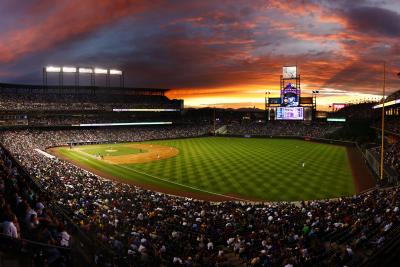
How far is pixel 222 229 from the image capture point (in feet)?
50.8

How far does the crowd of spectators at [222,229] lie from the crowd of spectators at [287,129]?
5944 cm

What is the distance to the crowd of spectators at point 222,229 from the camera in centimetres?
1059

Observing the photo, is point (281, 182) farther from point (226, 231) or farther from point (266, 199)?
point (226, 231)

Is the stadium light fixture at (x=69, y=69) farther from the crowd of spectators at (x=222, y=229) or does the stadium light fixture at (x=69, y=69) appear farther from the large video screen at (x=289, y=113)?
the crowd of spectators at (x=222, y=229)

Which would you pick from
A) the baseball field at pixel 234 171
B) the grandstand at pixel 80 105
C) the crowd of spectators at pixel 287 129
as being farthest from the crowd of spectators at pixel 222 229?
the crowd of spectators at pixel 287 129

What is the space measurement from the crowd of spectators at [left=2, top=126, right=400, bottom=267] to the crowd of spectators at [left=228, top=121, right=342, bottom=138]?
59.4 m

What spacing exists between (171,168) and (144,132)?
4714cm

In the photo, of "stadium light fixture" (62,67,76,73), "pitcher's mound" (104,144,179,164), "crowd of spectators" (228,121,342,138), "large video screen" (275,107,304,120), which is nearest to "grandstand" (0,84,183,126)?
"stadium light fixture" (62,67,76,73)

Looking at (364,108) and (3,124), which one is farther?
(364,108)

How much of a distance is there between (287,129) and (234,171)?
50.7m

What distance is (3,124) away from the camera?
67.2 meters

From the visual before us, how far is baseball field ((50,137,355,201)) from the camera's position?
1136 inches

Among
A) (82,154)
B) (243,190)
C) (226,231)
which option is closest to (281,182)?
(243,190)

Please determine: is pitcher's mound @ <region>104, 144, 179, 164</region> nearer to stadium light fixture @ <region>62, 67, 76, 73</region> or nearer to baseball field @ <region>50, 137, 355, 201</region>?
baseball field @ <region>50, 137, 355, 201</region>
